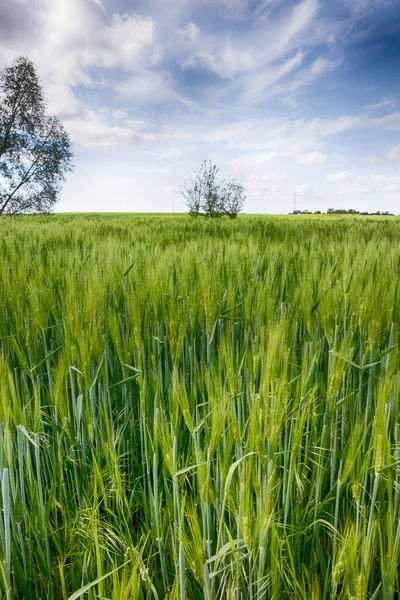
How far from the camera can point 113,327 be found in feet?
3.15

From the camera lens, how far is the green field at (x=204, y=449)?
1.88 ft

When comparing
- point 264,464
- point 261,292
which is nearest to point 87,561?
point 264,464

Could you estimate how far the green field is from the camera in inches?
22.6

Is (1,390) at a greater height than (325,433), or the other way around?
(1,390)

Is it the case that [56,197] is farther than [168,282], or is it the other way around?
[56,197]

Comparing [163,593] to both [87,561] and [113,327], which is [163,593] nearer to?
[87,561]

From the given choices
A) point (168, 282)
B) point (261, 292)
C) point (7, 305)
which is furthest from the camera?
point (7, 305)

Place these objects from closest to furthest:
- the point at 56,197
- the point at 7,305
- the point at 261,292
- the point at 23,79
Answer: the point at 261,292
the point at 7,305
the point at 23,79
the point at 56,197

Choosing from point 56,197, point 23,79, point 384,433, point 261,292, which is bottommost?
point 384,433

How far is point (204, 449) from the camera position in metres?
0.75

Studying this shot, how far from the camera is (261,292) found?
1.08m

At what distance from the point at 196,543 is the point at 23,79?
24.4 meters

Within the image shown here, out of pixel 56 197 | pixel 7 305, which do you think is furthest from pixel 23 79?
pixel 7 305

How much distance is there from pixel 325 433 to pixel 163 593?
413 millimetres
